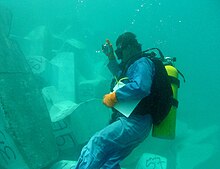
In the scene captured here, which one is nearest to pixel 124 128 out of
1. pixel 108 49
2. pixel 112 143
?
pixel 112 143

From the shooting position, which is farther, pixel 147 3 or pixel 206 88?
pixel 147 3

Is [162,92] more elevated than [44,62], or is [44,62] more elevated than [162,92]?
[44,62]

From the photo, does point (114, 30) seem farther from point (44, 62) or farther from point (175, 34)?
point (44, 62)

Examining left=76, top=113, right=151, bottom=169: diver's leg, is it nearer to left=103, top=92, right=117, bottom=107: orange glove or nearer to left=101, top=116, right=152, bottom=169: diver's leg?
left=101, top=116, right=152, bottom=169: diver's leg

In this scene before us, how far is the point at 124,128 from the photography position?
3.73 metres

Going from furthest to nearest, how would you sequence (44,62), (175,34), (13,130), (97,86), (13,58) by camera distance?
(175,34)
(97,86)
(44,62)
(13,58)
(13,130)

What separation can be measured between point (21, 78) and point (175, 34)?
43.0 metres

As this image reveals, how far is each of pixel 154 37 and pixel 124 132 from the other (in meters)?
36.5

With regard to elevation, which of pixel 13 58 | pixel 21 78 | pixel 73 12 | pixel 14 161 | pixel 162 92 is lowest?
pixel 14 161

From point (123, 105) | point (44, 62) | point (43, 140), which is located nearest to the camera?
point (123, 105)

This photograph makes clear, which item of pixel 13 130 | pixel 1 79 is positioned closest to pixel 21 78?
pixel 1 79

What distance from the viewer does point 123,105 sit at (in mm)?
3660

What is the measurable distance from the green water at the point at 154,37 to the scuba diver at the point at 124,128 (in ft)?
14.0

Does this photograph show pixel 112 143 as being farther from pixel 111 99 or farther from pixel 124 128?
pixel 111 99
